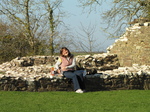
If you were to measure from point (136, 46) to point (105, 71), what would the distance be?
370cm

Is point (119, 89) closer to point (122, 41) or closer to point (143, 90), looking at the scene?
point (143, 90)

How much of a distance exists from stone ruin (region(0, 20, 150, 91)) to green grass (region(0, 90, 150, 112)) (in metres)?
0.37

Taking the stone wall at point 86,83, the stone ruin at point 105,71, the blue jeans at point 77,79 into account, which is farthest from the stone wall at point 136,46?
the blue jeans at point 77,79

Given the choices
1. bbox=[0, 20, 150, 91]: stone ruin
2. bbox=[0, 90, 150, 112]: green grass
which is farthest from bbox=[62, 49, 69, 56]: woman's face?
bbox=[0, 90, 150, 112]: green grass

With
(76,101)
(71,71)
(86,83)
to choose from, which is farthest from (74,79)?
(76,101)

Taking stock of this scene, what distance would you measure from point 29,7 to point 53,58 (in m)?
6.71

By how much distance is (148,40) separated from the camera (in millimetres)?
15344

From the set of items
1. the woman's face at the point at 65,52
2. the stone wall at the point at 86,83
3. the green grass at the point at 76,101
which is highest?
the woman's face at the point at 65,52

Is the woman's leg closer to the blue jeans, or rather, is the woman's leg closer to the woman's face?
the blue jeans

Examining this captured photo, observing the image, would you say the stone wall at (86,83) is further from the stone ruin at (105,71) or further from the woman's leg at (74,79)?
the woman's leg at (74,79)

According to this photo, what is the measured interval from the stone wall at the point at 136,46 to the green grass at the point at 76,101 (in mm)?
5555

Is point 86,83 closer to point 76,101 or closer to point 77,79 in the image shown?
point 77,79

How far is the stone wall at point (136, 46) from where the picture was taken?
15414 millimetres

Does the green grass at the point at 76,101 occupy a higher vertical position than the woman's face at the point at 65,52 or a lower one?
lower
